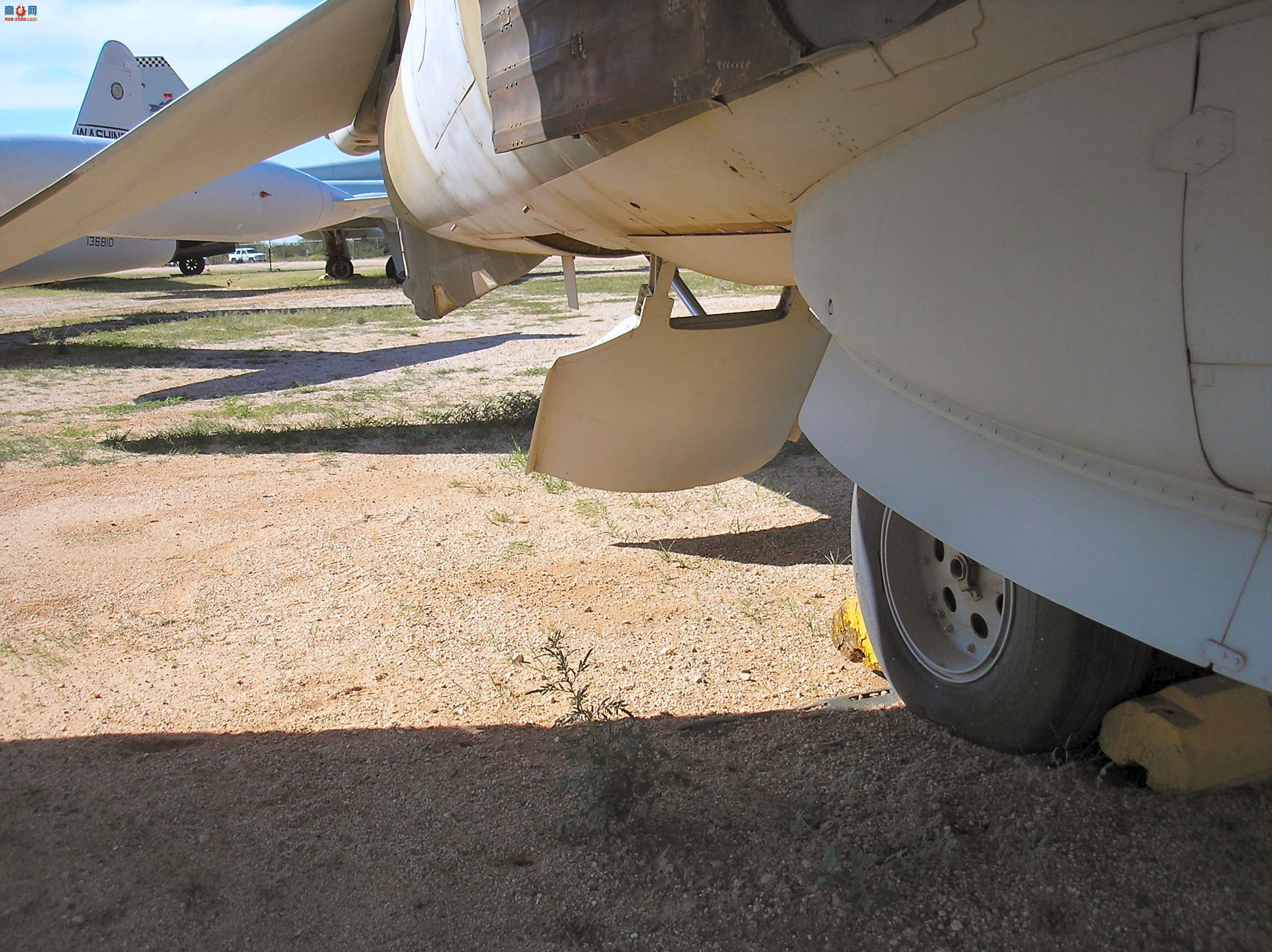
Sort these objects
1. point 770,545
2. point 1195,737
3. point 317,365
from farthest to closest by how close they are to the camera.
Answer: point 317,365
point 770,545
point 1195,737

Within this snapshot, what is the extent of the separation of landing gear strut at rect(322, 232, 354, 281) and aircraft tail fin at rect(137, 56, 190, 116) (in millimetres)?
7610

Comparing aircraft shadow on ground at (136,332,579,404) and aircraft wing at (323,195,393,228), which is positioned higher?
aircraft wing at (323,195,393,228)

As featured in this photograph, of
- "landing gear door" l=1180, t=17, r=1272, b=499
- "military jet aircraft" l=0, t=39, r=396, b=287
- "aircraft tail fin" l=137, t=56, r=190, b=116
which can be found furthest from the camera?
"aircraft tail fin" l=137, t=56, r=190, b=116

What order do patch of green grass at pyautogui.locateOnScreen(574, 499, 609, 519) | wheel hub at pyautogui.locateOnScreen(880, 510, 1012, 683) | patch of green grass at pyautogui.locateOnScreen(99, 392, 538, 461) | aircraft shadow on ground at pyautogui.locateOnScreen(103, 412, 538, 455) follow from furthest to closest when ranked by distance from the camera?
patch of green grass at pyautogui.locateOnScreen(99, 392, 538, 461) < aircraft shadow on ground at pyautogui.locateOnScreen(103, 412, 538, 455) < patch of green grass at pyautogui.locateOnScreen(574, 499, 609, 519) < wheel hub at pyautogui.locateOnScreen(880, 510, 1012, 683)

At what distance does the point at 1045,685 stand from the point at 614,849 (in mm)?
1149

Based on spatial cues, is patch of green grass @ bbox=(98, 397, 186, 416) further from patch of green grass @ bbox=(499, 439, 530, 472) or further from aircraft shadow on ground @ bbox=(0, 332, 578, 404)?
patch of green grass @ bbox=(499, 439, 530, 472)

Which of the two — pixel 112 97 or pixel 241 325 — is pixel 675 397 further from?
pixel 112 97

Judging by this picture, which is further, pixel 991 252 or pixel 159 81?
pixel 159 81

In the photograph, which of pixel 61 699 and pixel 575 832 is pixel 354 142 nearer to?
pixel 61 699

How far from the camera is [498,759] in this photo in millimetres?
2785

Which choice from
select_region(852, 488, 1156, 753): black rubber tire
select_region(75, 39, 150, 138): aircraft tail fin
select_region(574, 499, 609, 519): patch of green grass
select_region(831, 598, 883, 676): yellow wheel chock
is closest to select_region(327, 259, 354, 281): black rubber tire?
select_region(75, 39, 150, 138): aircraft tail fin

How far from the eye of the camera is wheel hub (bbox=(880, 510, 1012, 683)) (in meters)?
2.63

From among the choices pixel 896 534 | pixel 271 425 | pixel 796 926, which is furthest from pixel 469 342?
pixel 796 926

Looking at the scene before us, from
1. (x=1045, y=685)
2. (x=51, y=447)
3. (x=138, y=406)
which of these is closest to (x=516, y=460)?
(x=51, y=447)
